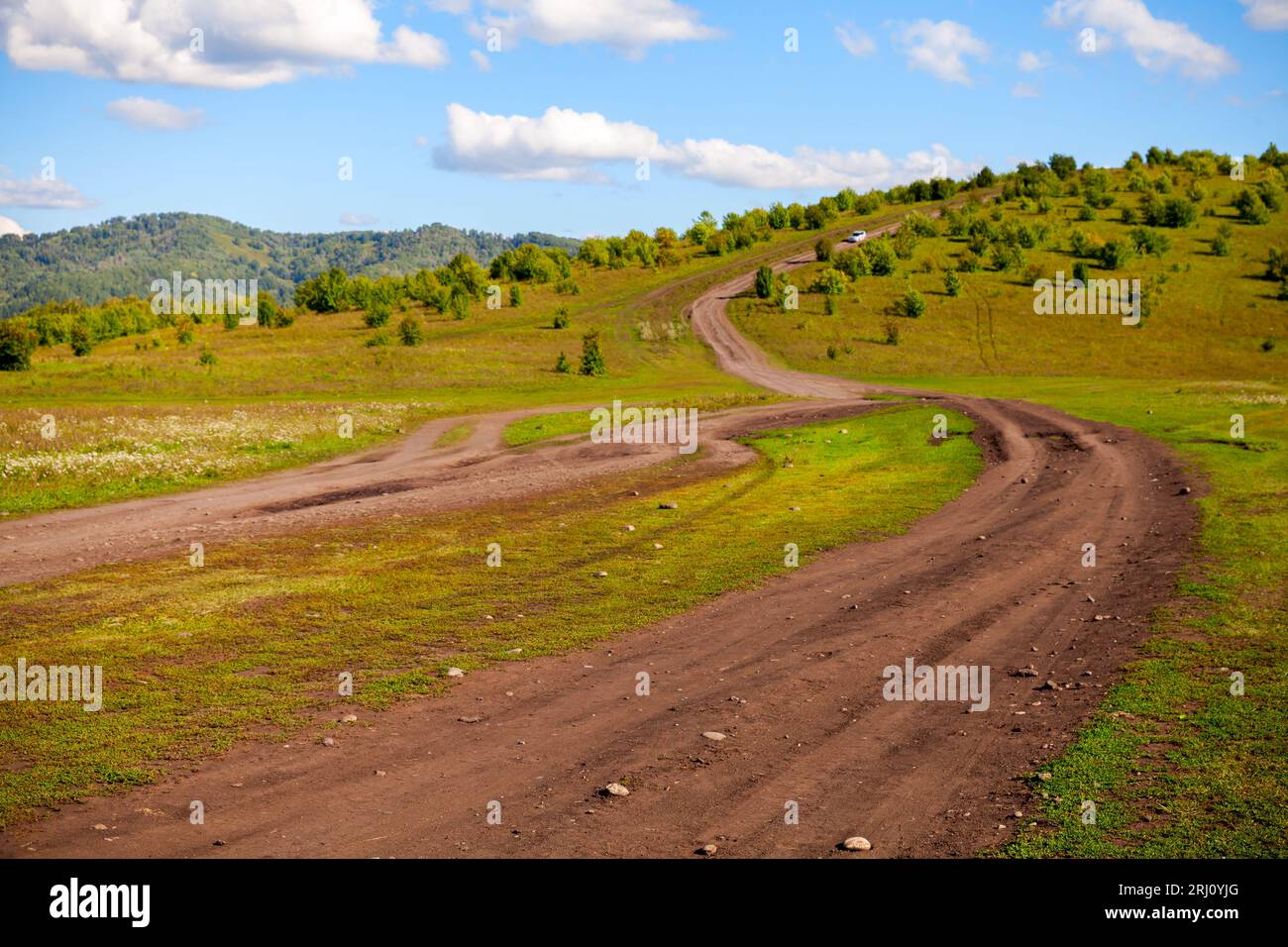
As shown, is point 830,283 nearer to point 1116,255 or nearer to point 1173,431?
point 1116,255

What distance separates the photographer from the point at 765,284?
4122 inches

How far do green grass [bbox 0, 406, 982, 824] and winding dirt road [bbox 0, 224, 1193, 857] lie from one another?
90 centimetres

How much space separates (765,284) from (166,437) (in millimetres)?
75924

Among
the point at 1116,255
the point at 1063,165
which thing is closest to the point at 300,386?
the point at 1116,255

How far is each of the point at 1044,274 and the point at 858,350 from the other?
34.4 metres

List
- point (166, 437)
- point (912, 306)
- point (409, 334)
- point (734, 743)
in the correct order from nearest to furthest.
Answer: point (734, 743)
point (166, 437)
point (409, 334)
point (912, 306)

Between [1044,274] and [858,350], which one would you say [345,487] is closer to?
[858,350]

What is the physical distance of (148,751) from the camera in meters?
11.2

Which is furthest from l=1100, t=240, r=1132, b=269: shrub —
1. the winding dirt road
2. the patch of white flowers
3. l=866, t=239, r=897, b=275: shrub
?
the winding dirt road

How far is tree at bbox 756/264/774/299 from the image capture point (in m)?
104

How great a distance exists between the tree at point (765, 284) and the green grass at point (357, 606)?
3011 inches

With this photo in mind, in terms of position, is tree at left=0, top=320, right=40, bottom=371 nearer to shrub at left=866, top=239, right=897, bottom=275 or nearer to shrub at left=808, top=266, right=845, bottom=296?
shrub at left=808, top=266, right=845, bottom=296

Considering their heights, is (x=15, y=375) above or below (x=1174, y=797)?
above
